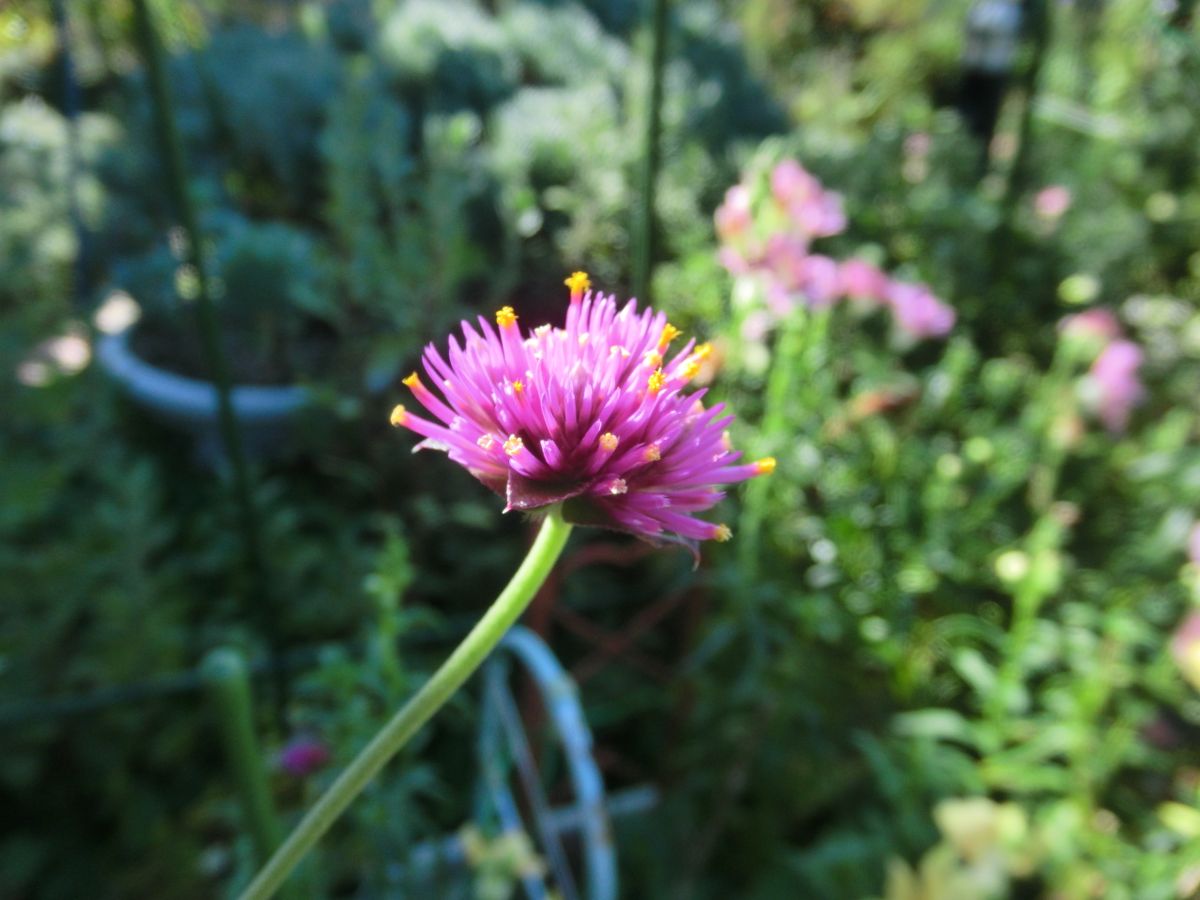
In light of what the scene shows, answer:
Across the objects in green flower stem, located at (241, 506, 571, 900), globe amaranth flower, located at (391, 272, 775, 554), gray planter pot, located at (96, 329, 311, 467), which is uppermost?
gray planter pot, located at (96, 329, 311, 467)

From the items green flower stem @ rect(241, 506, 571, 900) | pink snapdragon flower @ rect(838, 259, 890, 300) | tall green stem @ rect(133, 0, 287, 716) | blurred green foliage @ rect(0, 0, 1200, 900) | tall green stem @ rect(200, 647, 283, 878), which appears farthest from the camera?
pink snapdragon flower @ rect(838, 259, 890, 300)

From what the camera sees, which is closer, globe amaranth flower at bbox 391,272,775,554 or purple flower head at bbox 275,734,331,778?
globe amaranth flower at bbox 391,272,775,554

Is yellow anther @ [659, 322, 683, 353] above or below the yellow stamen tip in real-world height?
above

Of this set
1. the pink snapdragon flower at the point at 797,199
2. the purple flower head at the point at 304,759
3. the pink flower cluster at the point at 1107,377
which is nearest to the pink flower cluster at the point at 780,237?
the pink snapdragon flower at the point at 797,199

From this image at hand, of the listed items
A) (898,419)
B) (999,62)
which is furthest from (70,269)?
(999,62)

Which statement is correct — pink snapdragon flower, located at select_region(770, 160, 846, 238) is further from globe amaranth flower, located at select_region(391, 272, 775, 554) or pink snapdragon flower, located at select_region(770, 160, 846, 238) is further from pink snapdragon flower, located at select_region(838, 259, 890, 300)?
globe amaranth flower, located at select_region(391, 272, 775, 554)

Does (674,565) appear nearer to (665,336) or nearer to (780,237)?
(780,237)

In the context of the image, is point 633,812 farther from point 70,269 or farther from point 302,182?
point 302,182

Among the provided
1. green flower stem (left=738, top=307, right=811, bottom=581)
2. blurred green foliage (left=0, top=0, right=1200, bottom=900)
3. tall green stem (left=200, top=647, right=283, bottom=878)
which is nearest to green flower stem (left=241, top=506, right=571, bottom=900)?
tall green stem (left=200, top=647, right=283, bottom=878)
